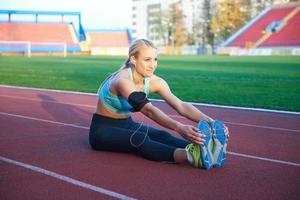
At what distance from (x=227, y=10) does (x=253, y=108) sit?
76.1 meters

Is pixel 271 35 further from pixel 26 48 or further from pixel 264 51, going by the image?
pixel 26 48

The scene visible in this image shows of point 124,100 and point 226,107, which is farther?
point 226,107

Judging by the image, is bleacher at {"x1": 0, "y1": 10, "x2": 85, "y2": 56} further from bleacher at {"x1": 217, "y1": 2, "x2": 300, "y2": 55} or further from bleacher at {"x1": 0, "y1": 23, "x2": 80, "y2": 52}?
bleacher at {"x1": 217, "y1": 2, "x2": 300, "y2": 55}

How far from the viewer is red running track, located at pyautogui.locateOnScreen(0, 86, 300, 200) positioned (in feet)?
13.1

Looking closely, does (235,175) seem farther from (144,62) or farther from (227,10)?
(227,10)

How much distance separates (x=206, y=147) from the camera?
15.1ft

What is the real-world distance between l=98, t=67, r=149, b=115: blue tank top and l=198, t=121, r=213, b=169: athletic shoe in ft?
3.21

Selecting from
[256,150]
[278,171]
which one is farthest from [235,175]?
[256,150]

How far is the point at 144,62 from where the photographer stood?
5.02m

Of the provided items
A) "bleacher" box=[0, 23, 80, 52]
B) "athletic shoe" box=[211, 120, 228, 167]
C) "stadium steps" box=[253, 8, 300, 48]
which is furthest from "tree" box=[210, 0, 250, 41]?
"athletic shoe" box=[211, 120, 228, 167]

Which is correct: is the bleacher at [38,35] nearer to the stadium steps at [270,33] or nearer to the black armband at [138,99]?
the stadium steps at [270,33]

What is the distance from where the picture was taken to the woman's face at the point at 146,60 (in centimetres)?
498

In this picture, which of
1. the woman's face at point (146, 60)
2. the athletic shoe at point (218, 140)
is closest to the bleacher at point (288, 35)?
the woman's face at point (146, 60)

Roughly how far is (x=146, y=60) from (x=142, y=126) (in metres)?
0.84
